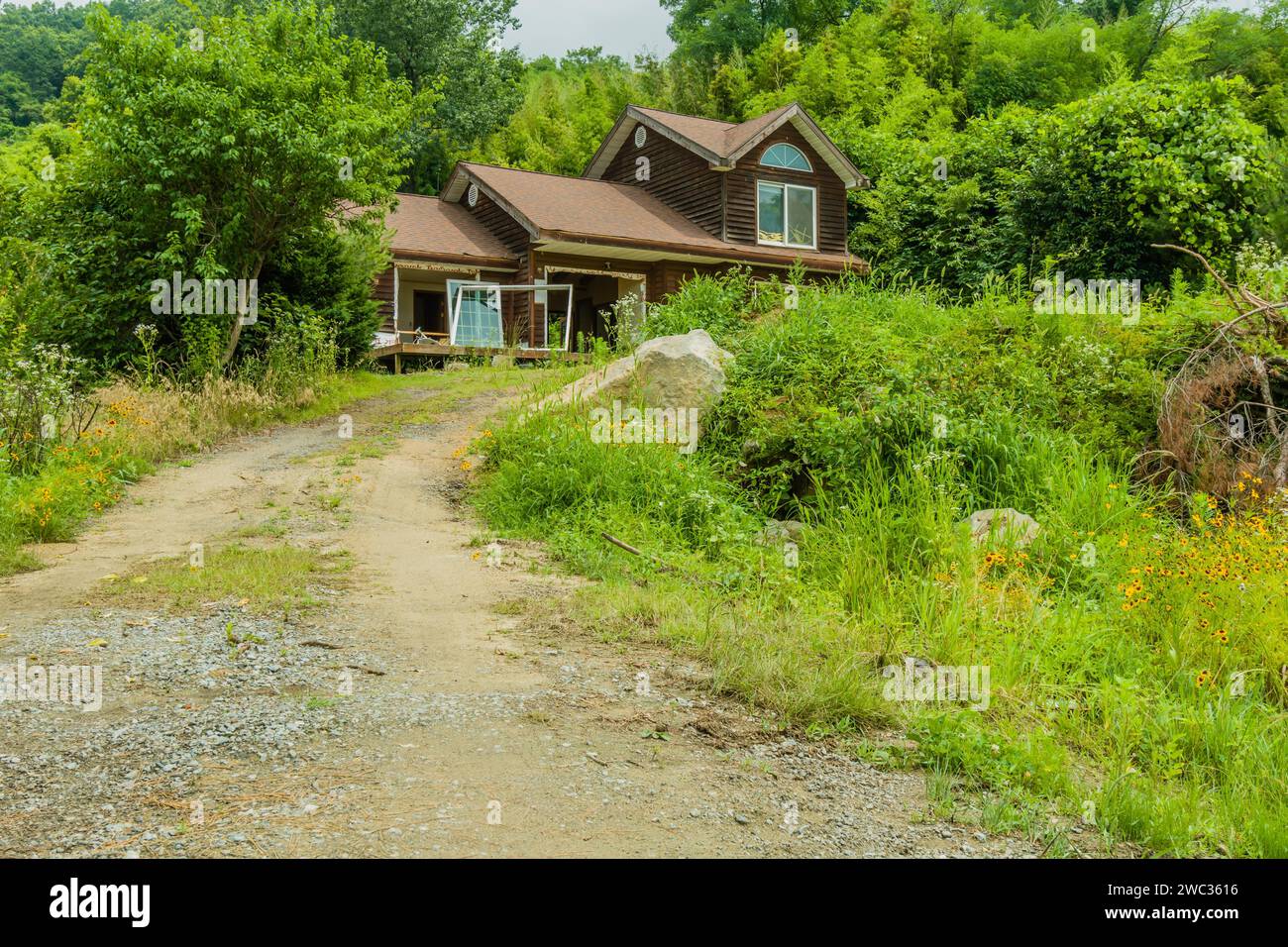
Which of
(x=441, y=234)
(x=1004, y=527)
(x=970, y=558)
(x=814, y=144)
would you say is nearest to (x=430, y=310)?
(x=441, y=234)

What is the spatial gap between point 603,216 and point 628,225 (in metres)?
0.68

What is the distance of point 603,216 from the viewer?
24.7 metres

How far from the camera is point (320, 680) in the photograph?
5328 millimetres

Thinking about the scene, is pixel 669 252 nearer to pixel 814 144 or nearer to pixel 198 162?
pixel 814 144

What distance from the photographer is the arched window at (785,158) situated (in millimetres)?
26328

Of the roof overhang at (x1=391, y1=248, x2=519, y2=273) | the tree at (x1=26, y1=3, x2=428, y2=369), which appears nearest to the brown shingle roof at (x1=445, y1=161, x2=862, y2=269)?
the roof overhang at (x1=391, y1=248, x2=519, y2=273)

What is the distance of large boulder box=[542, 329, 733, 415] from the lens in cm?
1059

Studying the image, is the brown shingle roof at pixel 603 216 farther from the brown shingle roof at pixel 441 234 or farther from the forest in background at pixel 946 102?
the forest in background at pixel 946 102

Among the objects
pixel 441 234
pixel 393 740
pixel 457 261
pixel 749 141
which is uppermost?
pixel 749 141

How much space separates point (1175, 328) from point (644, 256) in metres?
16.1

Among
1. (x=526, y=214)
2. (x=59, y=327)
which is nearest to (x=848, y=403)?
(x=59, y=327)

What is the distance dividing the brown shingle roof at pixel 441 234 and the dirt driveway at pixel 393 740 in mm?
17234

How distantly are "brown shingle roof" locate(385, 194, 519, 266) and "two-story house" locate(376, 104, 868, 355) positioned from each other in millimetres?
46

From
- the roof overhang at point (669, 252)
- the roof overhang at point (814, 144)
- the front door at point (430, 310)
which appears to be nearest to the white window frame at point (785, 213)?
the roof overhang at point (669, 252)
